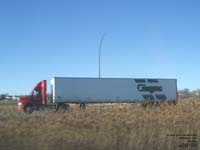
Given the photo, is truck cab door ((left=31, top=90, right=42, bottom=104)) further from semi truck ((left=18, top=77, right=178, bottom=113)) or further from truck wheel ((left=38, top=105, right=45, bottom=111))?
truck wheel ((left=38, top=105, right=45, bottom=111))

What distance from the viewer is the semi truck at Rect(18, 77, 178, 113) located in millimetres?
45625

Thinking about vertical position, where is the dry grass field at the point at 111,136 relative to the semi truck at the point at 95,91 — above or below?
below

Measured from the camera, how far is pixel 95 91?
164 ft

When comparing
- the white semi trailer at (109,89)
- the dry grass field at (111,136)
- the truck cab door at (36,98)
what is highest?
the white semi trailer at (109,89)

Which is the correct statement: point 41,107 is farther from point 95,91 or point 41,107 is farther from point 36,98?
point 95,91

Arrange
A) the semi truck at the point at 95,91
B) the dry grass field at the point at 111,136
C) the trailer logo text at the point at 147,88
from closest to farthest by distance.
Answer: the dry grass field at the point at 111,136 < the semi truck at the point at 95,91 < the trailer logo text at the point at 147,88

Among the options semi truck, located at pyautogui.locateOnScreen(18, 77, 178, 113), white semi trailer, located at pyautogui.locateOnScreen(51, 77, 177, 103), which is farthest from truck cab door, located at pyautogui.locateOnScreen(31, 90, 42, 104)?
white semi trailer, located at pyautogui.locateOnScreen(51, 77, 177, 103)

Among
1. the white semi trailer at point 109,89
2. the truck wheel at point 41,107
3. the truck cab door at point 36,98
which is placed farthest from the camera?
the white semi trailer at point 109,89

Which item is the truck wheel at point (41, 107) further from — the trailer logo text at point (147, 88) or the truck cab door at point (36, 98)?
the trailer logo text at point (147, 88)

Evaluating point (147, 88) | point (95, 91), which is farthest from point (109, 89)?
point (147, 88)

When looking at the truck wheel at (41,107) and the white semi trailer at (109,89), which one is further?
the white semi trailer at (109,89)

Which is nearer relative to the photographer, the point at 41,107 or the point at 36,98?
the point at 41,107

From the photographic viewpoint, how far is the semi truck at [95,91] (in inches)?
1796

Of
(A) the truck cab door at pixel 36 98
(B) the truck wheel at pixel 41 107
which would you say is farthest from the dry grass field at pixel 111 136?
(A) the truck cab door at pixel 36 98
